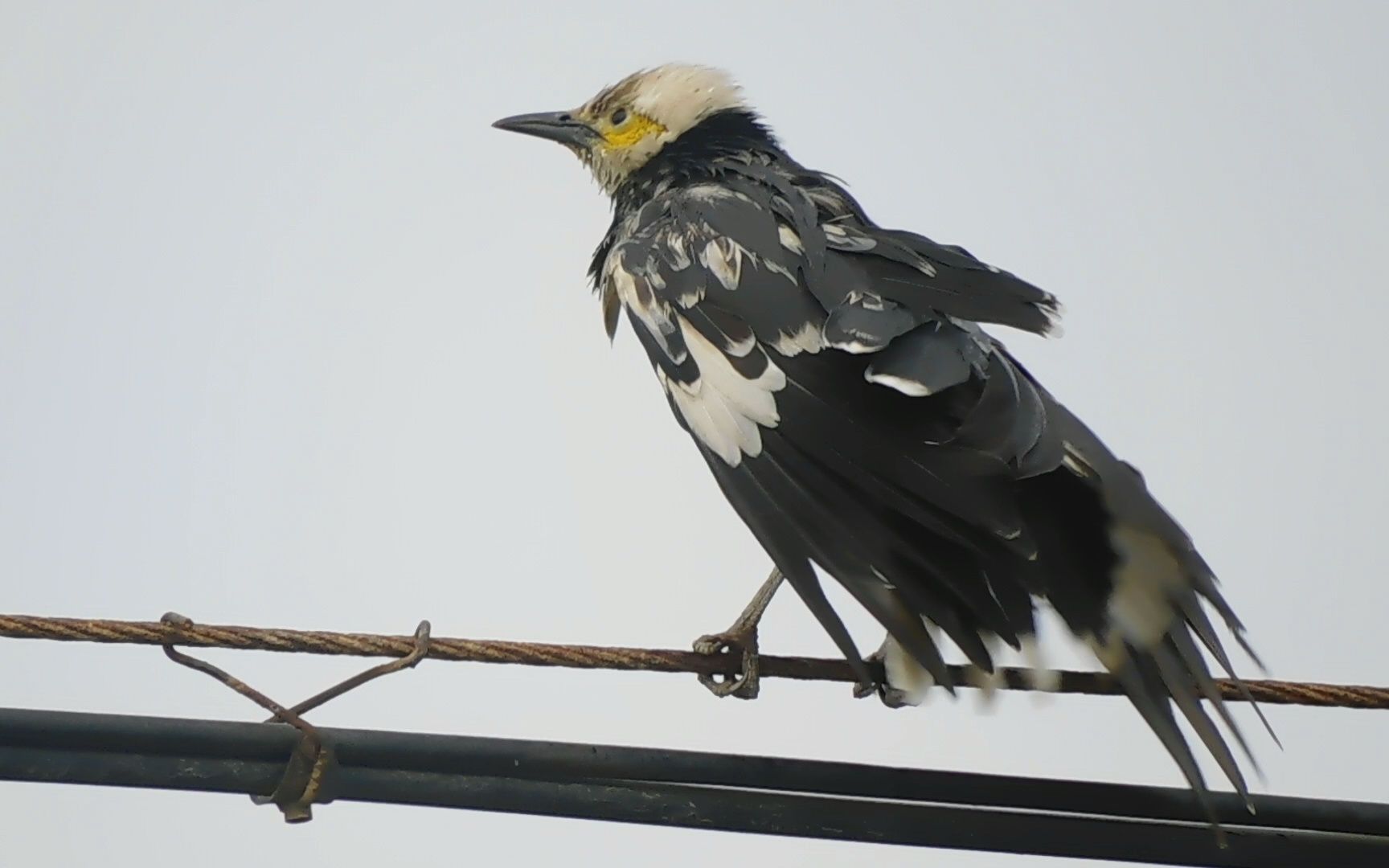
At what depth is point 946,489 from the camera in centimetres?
267

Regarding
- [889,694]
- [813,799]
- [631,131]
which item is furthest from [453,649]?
[631,131]

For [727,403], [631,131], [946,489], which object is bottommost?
[946,489]

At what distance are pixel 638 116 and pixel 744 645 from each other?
2.05 metres

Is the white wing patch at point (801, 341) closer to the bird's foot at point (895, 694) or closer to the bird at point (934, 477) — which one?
the bird at point (934, 477)

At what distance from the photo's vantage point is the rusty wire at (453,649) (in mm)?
2338

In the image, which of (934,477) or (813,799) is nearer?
(813,799)

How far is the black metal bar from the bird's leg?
69cm

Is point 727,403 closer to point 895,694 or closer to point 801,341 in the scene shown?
point 801,341

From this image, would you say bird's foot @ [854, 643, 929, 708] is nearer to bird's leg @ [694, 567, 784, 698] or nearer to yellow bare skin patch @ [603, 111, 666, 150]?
bird's leg @ [694, 567, 784, 698]

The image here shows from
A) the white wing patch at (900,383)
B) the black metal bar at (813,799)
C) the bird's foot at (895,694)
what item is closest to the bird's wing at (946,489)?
the white wing patch at (900,383)

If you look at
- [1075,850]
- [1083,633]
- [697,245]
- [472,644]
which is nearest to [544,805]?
[472,644]

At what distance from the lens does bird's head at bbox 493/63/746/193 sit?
4.66 metres

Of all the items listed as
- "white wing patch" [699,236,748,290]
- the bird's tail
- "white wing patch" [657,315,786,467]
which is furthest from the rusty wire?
"white wing patch" [699,236,748,290]

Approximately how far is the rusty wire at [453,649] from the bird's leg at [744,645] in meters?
0.50
